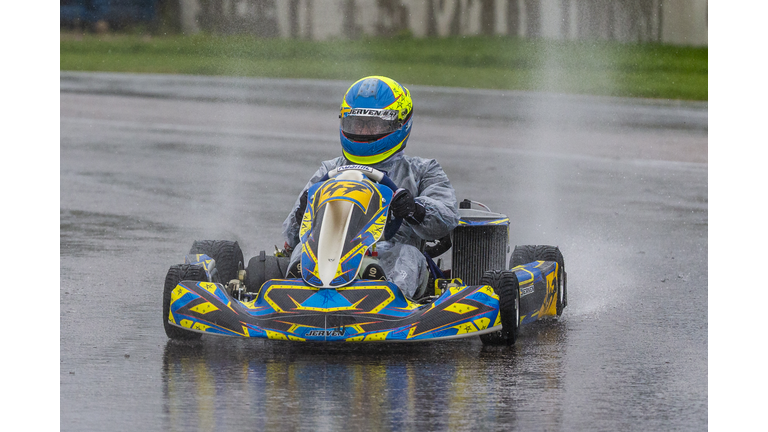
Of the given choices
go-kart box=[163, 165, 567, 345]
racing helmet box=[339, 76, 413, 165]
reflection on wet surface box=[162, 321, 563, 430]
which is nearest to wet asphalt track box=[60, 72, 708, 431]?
reflection on wet surface box=[162, 321, 563, 430]

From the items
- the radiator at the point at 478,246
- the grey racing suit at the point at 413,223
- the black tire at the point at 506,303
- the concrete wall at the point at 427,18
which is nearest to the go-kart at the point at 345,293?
the black tire at the point at 506,303

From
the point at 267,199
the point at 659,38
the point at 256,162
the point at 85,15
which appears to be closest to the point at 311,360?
the point at 267,199

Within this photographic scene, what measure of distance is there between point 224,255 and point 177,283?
995 millimetres

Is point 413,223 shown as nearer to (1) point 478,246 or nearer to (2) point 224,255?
(1) point 478,246

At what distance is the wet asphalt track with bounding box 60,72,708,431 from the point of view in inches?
216

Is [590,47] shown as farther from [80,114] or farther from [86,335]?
[86,335]

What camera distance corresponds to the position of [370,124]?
7.29 metres

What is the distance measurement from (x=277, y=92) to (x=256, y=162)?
7198mm

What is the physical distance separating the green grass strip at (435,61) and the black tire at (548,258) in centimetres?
1345

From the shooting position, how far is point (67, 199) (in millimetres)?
12031

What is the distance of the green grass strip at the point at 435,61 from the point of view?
2273cm

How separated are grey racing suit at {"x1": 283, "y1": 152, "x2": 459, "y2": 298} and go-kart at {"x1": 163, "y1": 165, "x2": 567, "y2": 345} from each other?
0.38 ft

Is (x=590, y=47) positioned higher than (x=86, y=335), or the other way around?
(x=590, y=47)

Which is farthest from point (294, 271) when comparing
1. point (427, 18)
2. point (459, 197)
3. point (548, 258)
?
point (427, 18)
